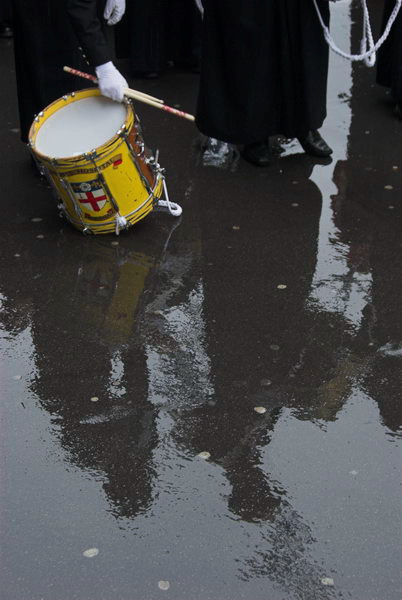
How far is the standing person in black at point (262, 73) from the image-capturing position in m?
5.08

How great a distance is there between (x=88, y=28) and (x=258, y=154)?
54.7 inches

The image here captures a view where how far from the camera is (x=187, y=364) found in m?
3.72

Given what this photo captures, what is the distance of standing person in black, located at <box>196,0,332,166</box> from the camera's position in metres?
5.08

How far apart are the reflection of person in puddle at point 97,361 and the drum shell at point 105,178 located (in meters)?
0.17

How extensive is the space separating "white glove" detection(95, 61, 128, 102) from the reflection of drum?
0.23ft

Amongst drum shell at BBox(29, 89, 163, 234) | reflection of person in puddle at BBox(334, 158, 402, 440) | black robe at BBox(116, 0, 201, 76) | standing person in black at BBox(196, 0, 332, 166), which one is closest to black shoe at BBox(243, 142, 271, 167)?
standing person in black at BBox(196, 0, 332, 166)

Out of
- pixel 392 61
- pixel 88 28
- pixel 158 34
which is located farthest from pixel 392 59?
pixel 88 28

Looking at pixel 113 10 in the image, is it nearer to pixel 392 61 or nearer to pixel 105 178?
pixel 105 178

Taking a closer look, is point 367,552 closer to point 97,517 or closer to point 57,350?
point 97,517

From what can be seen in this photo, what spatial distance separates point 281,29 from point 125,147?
1.37m

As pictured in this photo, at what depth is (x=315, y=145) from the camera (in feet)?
17.8

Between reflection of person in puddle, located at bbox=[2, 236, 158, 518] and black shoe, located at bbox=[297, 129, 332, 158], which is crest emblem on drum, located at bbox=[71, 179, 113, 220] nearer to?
reflection of person in puddle, located at bbox=[2, 236, 158, 518]

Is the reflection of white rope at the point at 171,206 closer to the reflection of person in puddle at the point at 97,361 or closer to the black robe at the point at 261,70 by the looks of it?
the reflection of person in puddle at the point at 97,361

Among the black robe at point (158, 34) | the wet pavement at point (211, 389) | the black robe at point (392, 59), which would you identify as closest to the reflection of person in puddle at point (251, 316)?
the wet pavement at point (211, 389)
